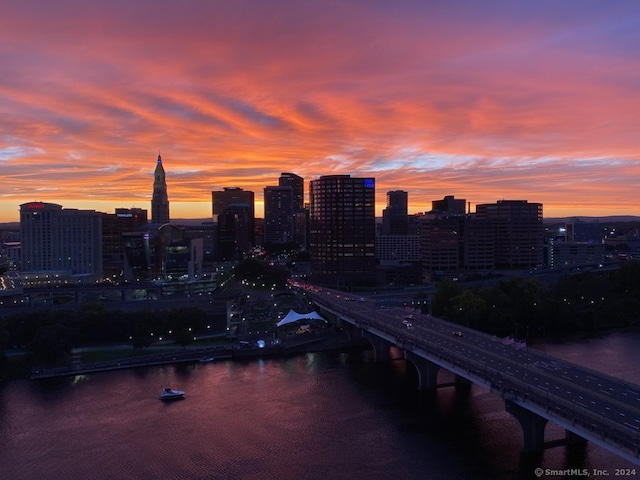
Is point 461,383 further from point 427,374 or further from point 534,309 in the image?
point 534,309

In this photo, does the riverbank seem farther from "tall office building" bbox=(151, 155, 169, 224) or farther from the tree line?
"tall office building" bbox=(151, 155, 169, 224)

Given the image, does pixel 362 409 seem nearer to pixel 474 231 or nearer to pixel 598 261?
pixel 474 231

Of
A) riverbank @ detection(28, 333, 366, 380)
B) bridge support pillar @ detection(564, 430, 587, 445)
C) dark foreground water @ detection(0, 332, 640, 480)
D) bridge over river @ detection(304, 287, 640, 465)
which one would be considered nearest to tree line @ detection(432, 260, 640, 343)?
riverbank @ detection(28, 333, 366, 380)

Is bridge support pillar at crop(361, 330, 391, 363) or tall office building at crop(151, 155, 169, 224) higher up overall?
tall office building at crop(151, 155, 169, 224)

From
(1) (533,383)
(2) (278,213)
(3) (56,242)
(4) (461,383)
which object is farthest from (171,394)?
(2) (278,213)

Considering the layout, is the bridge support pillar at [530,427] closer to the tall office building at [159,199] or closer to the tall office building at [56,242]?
the tall office building at [56,242]
